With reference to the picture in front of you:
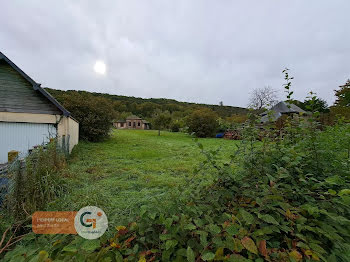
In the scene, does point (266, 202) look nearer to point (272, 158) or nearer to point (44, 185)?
point (272, 158)

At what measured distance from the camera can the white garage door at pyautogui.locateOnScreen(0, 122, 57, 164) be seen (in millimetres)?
6047

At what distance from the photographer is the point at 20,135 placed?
6223 mm

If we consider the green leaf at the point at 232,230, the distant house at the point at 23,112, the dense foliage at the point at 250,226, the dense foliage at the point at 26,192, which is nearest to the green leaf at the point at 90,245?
the dense foliage at the point at 250,226

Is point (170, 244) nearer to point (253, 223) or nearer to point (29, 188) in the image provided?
point (253, 223)

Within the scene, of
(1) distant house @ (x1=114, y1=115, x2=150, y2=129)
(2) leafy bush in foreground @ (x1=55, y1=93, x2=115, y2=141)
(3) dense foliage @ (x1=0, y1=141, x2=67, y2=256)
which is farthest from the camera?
(1) distant house @ (x1=114, y1=115, x2=150, y2=129)

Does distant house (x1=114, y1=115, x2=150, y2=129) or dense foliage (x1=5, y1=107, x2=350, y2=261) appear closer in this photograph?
dense foliage (x1=5, y1=107, x2=350, y2=261)

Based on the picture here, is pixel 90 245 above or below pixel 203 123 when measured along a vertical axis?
below

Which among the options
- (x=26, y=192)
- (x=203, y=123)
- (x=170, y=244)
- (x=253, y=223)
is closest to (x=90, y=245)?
(x=170, y=244)

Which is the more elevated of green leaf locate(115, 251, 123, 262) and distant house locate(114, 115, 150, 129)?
green leaf locate(115, 251, 123, 262)

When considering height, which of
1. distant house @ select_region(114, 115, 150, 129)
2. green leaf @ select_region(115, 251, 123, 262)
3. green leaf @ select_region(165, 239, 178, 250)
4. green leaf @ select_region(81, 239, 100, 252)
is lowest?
distant house @ select_region(114, 115, 150, 129)

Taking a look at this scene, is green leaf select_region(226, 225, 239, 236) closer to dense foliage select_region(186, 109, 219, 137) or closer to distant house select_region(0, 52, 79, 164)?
distant house select_region(0, 52, 79, 164)

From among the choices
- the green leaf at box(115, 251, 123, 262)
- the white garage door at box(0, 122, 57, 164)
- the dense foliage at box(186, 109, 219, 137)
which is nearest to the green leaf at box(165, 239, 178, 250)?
the green leaf at box(115, 251, 123, 262)

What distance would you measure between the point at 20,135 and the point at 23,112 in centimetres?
88

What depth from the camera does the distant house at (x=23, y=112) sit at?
6.07 m
